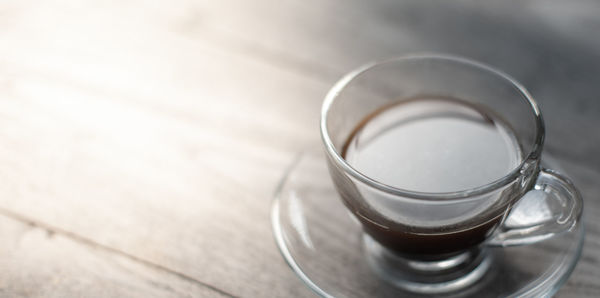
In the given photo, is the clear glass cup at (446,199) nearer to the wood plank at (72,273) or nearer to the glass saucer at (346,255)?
the glass saucer at (346,255)

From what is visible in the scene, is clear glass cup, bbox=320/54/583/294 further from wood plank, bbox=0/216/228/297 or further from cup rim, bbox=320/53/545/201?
Answer: wood plank, bbox=0/216/228/297

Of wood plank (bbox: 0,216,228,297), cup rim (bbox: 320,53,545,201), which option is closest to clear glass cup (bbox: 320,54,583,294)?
cup rim (bbox: 320,53,545,201)

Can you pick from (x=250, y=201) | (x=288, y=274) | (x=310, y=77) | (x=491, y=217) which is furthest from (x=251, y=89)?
(x=491, y=217)

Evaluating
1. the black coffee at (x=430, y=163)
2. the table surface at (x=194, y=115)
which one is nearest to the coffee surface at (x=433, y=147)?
the black coffee at (x=430, y=163)

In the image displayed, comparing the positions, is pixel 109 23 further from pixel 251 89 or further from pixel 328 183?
pixel 328 183

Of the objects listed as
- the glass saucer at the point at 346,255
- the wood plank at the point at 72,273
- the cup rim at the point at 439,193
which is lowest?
the wood plank at the point at 72,273

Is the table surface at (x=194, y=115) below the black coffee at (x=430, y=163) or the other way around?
below
